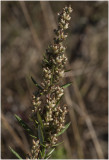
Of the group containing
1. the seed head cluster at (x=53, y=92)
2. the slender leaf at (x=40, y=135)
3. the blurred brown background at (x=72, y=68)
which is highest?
the blurred brown background at (x=72, y=68)

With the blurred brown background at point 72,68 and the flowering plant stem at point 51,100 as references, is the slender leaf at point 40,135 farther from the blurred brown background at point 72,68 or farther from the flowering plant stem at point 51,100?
the blurred brown background at point 72,68

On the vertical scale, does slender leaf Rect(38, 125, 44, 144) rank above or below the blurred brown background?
below

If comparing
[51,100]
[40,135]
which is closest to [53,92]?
[51,100]

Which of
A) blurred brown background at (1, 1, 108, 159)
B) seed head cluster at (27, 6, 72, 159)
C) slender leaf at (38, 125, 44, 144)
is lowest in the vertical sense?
slender leaf at (38, 125, 44, 144)

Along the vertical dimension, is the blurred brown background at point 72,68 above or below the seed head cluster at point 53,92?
above

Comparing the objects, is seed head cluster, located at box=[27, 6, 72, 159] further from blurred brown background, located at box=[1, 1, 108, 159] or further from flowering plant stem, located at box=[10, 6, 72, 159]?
blurred brown background, located at box=[1, 1, 108, 159]

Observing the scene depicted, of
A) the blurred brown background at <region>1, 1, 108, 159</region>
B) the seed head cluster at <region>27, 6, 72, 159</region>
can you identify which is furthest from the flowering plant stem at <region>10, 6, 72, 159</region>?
the blurred brown background at <region>1, 1, 108, 159</region>

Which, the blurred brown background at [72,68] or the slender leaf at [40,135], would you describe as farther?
the blurred brown background at [72,68]

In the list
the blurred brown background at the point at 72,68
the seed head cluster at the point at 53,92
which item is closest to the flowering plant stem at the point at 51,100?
the seed head cluster at the point at 53,92
